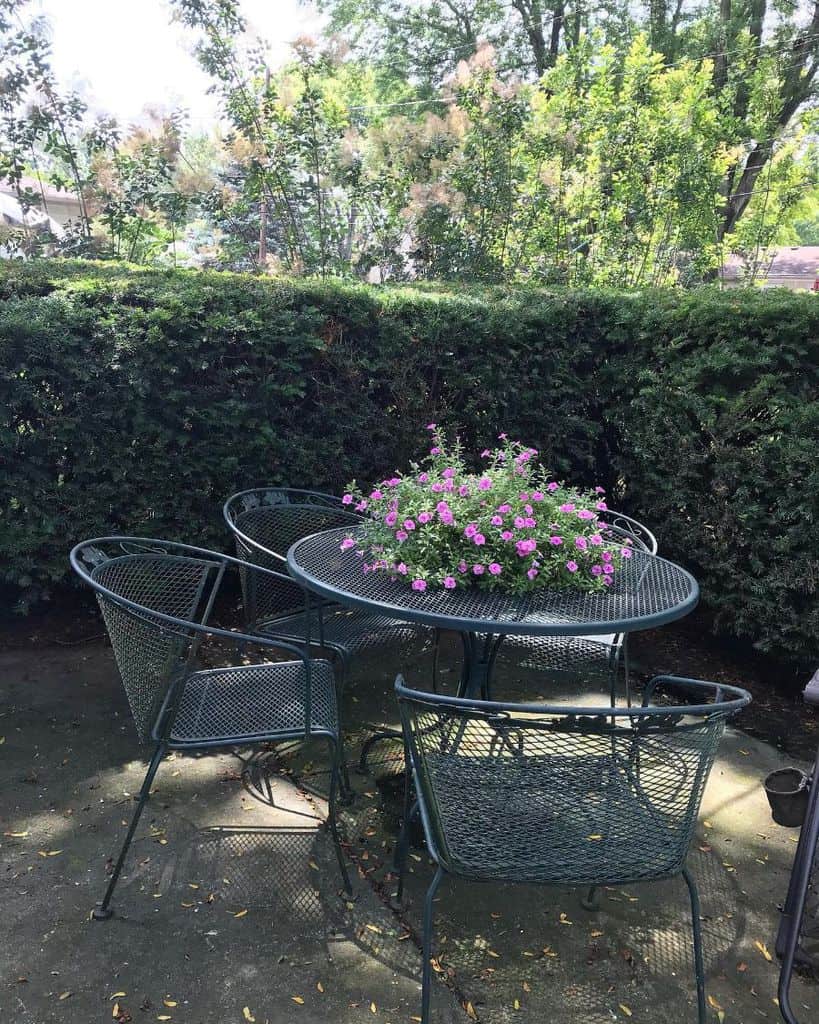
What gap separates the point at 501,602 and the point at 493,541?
17cm

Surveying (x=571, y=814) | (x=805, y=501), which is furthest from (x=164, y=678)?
(x=805, y=501)

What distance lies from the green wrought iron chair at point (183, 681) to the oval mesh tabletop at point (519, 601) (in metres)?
0.23

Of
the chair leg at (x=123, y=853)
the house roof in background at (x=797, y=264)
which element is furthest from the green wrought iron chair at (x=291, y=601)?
the house roof in background at (x=797, y=264)

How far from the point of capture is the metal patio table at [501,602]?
188cm

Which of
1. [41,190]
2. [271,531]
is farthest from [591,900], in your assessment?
[41,190]

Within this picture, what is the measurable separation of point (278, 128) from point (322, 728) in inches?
215

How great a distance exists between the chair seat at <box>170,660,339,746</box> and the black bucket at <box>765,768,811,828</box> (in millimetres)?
1158

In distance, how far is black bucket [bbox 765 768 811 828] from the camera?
1.91 meters

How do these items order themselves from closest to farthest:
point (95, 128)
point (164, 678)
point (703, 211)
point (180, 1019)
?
1. point (180, 1019)
2. point (164, 678)
3. point (95, 128)
4. point (703, 211)

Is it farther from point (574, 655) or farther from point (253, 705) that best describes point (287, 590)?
point (574, 655)

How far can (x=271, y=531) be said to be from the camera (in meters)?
3.09

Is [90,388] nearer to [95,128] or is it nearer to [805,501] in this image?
[805,501]

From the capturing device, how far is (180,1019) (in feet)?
5.36

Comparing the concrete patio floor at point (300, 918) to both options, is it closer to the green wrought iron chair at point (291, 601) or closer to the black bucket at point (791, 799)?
the black bucket at point (791, 799)
